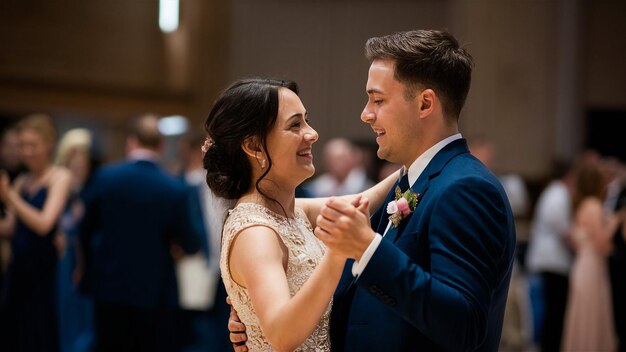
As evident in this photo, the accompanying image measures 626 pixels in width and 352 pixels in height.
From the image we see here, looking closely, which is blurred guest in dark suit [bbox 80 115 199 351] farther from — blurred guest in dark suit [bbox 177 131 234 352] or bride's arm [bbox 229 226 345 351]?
bride's arm [bbox 229 226 345 351]

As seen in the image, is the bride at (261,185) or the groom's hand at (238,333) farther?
the groom's hand at (238,333)

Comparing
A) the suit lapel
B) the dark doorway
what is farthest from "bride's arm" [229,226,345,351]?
the dark doorway

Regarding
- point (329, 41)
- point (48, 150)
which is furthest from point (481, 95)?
point (48, 150)

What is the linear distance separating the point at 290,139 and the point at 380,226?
39 cm

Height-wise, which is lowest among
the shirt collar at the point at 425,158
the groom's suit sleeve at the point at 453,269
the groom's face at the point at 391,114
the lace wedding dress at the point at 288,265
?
the lace wedding dress at the point at 288,265

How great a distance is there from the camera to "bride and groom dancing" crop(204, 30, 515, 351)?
1.91 m

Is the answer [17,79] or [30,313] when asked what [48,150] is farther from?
[17,79]

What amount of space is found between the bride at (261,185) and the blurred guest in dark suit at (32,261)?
3506 mm

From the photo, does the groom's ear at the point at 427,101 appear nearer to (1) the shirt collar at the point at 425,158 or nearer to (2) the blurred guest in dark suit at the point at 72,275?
(1) the shirt collar at the point at 425,158

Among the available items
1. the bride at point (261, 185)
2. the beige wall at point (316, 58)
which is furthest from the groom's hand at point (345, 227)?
the beige wall at point (316, 58)

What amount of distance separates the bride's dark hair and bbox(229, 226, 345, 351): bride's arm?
0.30m

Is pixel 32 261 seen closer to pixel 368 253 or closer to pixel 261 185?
pixel 261 185

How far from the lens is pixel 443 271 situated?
1.93m

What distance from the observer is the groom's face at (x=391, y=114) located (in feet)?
7.34
